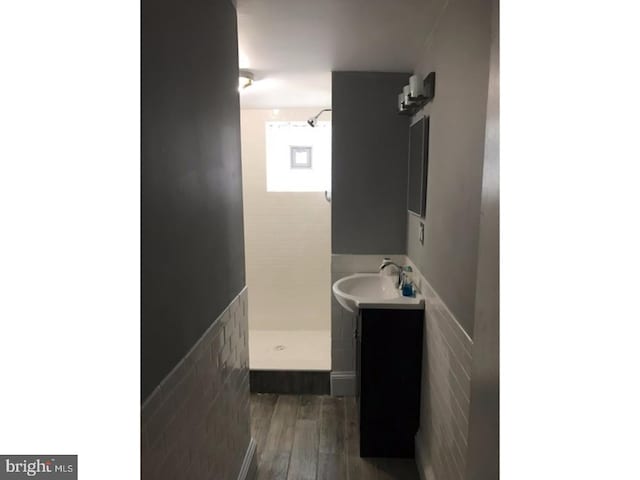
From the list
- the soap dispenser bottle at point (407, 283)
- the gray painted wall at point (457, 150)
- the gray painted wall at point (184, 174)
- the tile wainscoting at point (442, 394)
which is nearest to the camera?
the gray painted wall at point (184, 174)

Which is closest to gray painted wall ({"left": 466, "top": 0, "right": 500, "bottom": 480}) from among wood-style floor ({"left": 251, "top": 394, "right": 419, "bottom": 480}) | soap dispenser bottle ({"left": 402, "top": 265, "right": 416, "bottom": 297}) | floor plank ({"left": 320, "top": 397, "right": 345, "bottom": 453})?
soap dispenser bottle ({"left": 402, "top": 265, "right": 416, "bottom": 297})

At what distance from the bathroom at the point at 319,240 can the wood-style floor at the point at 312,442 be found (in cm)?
1

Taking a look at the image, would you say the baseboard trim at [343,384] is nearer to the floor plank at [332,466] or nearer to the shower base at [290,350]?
the shower base at [290,350]

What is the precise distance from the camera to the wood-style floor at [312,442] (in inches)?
90.4

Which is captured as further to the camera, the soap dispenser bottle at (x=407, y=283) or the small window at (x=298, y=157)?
the small window at (x=298, y=157)

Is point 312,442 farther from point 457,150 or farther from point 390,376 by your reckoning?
point 457,150

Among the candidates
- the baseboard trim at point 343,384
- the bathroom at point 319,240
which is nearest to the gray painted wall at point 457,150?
the bathroom at point 319,240

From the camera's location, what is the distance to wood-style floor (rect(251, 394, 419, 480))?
2.30 m

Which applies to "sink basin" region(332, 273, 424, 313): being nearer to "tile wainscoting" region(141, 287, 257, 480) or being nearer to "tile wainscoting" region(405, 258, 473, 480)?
"tile wainscoting" region(405, 258, 473, 480)

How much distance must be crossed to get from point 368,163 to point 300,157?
1332mm

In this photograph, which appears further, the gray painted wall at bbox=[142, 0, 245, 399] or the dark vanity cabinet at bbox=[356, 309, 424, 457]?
the dark vanity cabinet at bbox=[356, 309, 424, 457]

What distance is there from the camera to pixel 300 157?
4137 millimetres
